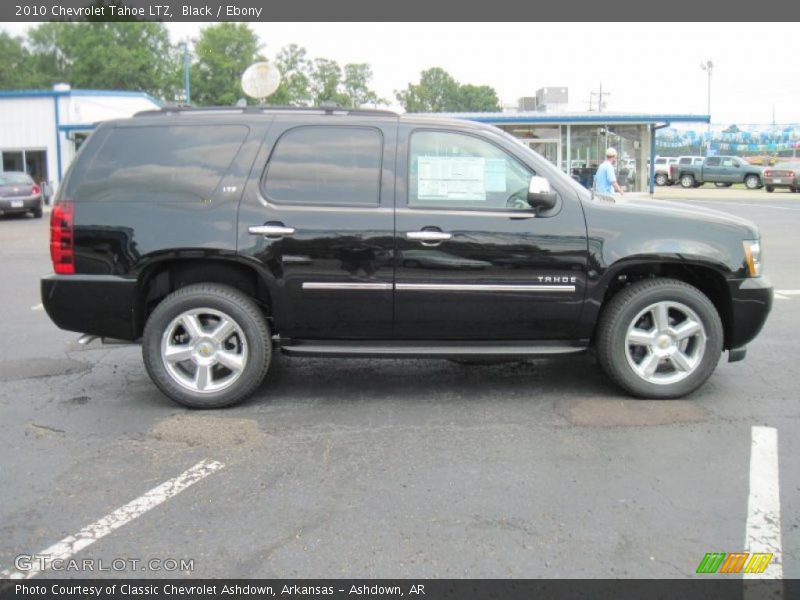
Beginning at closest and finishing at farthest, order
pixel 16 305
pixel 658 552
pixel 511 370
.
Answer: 1. pixel 658 552
2. pixel 511 370
3. pixel 16 305

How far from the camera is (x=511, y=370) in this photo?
6.09 meters

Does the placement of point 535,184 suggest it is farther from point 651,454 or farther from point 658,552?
point 658,552

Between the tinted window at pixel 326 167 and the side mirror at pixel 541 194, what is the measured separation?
39.0 inches

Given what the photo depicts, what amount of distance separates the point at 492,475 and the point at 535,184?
1.88 meters

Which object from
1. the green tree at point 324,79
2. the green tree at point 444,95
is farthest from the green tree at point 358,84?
the green tree at point 444,95

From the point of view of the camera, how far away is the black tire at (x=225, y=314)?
5039 millimetres

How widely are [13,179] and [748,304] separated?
2443 cm

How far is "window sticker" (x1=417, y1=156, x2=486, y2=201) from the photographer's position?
16.8 ft

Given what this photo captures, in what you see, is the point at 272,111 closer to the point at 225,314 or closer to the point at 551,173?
the point at 225,314

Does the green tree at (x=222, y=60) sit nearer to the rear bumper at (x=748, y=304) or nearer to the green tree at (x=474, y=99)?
the green tree at (x=474, y=99)

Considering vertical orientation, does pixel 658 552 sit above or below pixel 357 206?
below

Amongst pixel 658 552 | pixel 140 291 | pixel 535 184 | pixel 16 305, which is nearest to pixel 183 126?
pixel 140 291

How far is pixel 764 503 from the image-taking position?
3719mm
